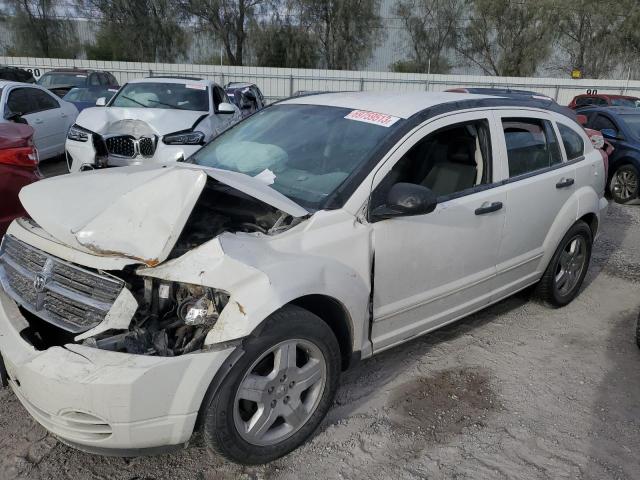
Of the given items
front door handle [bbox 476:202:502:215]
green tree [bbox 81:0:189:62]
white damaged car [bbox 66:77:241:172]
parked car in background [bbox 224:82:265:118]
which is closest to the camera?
front door handle [bbox 476:202:502:215]

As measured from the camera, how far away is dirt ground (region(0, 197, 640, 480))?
2707mm

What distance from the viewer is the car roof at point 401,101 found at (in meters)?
3.40

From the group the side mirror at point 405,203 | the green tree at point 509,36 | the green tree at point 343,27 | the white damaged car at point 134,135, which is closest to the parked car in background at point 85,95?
the white damaged car at point 134,135

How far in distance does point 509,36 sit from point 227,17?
19588 mm

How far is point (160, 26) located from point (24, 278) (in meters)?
37.5

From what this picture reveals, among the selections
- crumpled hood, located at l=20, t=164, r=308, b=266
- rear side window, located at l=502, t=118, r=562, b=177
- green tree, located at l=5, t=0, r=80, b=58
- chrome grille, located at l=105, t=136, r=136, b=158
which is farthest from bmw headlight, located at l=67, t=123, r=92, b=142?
green tree, located at l=5, t=0, r=80, b=58

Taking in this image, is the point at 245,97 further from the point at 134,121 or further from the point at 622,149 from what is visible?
the point at 622,149

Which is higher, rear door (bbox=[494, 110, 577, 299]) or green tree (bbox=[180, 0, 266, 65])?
green tree (bbox=[180, 0, 266, 65])

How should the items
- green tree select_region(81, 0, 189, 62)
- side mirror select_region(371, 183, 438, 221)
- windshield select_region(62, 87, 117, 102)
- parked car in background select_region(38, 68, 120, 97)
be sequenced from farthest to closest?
green tree select_region(81, 0, 189, 62)
parked car in background select_region(38, 68, 120, 97)
windshield select_region(62, 87, 117, 102)
side mirror select_region(371, 183, 438, 221)

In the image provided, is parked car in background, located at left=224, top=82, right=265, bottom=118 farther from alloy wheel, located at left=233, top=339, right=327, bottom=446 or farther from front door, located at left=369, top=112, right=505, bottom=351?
alloy wheel, located at left=233, top=339, right=327, bottom=446

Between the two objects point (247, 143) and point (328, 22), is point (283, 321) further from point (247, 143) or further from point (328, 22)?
point (328, 22)

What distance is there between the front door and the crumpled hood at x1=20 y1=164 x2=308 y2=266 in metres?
0.63

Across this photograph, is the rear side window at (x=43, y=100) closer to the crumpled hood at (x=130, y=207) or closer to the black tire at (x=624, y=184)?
the crumpled hood at (x=130, y=207)

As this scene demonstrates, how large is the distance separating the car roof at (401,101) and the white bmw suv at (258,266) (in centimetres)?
2
